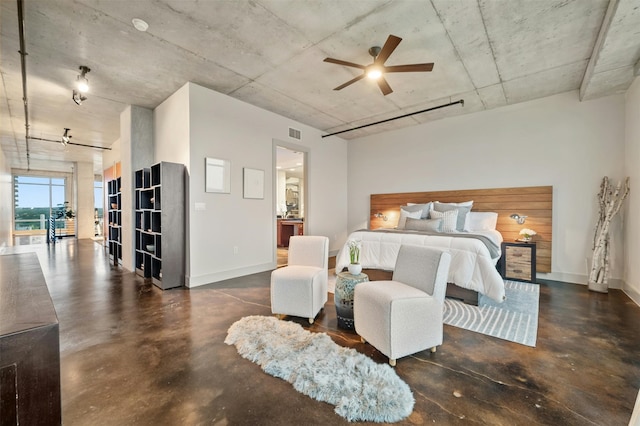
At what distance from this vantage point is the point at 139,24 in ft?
8.72

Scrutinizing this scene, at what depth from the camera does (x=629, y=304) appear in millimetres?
3221

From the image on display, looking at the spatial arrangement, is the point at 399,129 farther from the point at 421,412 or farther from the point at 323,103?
the point at 421,412

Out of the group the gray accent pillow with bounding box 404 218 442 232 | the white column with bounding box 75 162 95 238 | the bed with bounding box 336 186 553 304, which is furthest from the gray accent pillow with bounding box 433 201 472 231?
the white column with bounding box 75 162 95 238

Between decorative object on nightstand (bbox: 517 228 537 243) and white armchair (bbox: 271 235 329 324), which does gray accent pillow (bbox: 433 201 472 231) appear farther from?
white armchair (bbox: 271 235 329 324)

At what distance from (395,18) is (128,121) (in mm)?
4764

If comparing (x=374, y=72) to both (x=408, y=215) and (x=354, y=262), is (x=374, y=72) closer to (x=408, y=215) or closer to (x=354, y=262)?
(x=354, y=262)

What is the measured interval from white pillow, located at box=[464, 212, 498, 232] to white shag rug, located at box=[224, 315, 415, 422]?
12.0 feet

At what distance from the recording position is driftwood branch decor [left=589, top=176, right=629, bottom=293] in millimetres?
3740

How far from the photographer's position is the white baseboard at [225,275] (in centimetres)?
397

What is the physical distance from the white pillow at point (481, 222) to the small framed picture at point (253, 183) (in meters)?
3.72

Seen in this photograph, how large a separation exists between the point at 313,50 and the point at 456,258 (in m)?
3.04

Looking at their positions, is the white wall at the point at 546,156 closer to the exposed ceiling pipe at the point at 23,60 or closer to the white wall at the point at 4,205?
the exposed ceiling pipe at the point at 23,60

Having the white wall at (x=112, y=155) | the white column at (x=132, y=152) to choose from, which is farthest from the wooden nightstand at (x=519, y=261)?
the white wall at (x=112, y=155)

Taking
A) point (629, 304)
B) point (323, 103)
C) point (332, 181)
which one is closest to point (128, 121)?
point (323, 103)
